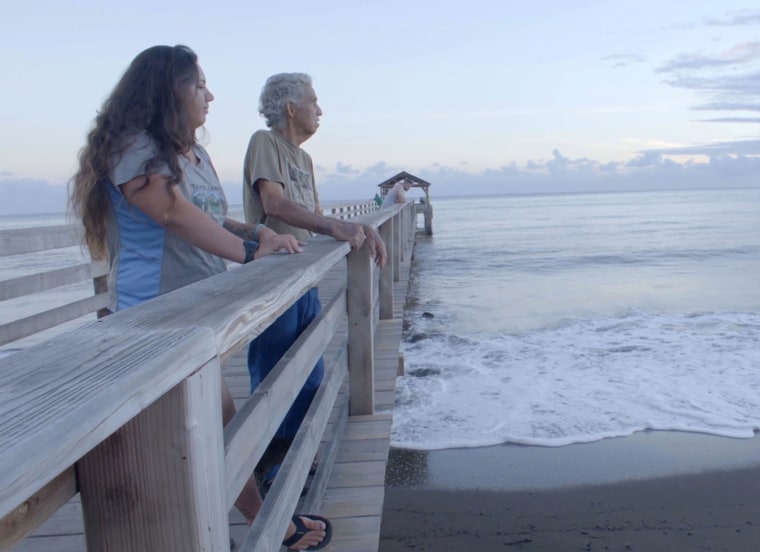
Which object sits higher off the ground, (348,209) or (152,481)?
(152,481)

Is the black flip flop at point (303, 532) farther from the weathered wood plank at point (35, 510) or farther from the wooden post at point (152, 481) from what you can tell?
the weathered wood plank at point (35, 510)

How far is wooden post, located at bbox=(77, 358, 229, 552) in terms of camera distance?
80cm

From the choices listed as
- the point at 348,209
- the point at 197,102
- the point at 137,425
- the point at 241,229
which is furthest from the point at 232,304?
the point at 348,209

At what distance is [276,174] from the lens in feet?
8.62

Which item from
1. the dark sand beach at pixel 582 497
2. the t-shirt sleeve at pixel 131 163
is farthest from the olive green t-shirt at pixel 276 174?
the dark sand beach at pixel 582 497

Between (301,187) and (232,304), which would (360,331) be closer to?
(301,187)

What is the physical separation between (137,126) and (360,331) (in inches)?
68.0

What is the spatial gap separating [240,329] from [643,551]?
337cm

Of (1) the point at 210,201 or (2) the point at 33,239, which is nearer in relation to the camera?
(1) the point at 210,201

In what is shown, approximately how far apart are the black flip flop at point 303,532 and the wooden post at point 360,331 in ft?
3.56

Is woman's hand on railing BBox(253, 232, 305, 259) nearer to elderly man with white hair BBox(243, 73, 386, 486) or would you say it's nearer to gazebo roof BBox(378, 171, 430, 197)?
elderly man with white hair BBox(243, 73, 386, 486)

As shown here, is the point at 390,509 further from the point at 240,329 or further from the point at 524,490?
the point at 240,329

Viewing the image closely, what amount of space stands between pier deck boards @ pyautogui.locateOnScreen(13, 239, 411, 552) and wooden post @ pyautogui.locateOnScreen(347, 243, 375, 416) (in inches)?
3.6

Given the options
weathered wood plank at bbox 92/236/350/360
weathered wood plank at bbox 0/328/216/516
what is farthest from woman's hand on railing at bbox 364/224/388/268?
weathered wood plank at bbox 0/328/216/516
